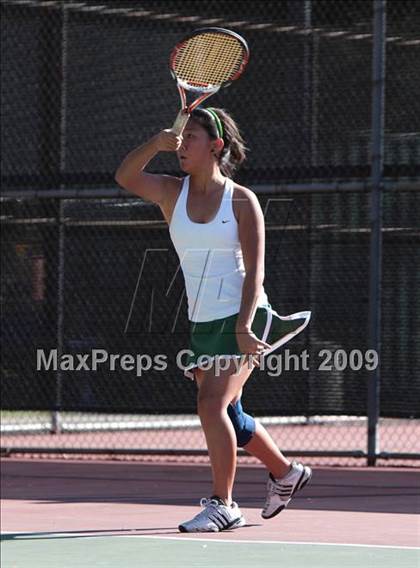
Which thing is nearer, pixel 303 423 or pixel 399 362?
pixel 399 362

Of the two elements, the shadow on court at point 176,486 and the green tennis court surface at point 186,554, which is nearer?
the green tennis court surface at point 186,554

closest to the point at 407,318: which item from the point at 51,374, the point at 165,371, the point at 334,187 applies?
the point at 334,187

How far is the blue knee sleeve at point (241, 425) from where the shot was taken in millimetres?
6031

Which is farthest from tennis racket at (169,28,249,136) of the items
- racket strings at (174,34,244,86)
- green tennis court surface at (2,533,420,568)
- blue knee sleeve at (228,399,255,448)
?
green tennis court surface at (2,533,420,568)

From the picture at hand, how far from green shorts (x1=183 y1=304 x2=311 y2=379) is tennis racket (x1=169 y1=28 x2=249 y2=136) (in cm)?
105

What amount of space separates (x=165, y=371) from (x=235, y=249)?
386 centimetres

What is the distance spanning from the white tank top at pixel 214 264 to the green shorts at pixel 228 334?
0.04 m

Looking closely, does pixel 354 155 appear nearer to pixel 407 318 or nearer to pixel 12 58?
pixel 407 318

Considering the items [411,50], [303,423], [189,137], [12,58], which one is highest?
[12,58]

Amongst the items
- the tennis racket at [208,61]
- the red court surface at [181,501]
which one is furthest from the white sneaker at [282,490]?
the tennis racket at [208,61]

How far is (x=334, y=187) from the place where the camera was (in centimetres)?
912

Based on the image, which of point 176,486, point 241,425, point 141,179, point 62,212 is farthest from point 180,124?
point 62,212

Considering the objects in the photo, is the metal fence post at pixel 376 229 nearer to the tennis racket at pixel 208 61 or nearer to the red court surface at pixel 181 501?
the red court surface at pixel 181 501

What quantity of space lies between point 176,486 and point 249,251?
300cm
